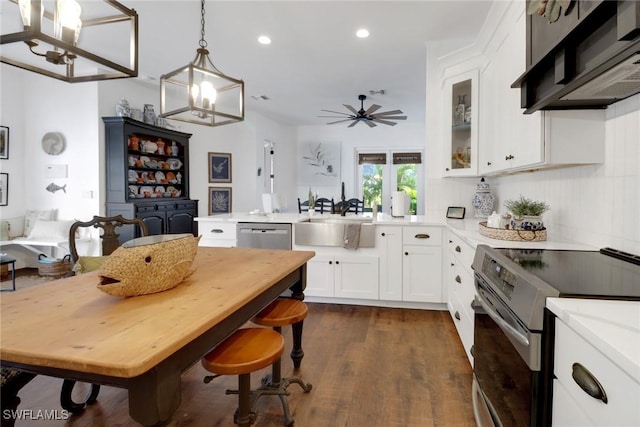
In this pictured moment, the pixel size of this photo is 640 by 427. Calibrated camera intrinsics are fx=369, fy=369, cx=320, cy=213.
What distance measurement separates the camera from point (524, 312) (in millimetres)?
1115

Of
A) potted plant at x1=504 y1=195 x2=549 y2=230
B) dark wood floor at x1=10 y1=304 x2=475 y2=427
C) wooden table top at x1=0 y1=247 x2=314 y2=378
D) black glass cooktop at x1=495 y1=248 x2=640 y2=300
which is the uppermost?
potted plant at x1=504 y1=195 x2=549 y2=230

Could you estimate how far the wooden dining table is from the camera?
87 centimetres

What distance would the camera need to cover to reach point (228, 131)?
7.20 meters

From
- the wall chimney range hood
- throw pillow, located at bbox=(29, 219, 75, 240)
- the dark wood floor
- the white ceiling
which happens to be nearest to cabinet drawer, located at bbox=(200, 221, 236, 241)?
the dark wood floor

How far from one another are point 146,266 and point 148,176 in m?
4.93

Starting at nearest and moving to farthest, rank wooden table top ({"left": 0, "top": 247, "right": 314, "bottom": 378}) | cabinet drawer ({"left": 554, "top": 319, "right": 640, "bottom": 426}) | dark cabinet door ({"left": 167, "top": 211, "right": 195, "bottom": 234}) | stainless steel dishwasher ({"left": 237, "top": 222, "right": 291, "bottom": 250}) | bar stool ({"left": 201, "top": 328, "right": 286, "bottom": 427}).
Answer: cabinet drawer ({"left": 554, "top": 319, "right": 640, "bottom": 426})
wooden table top ({"left": 0, "top": 247, "right": 314, "bottom": 378})
bar stool ({"left": 201, "top": 328, "right": 286, "bottom": 427})
stainless steel dishwasher ({"left": 237, "top": 222, "right": 291, "bottom": 250})
dark cabinet door ({"left": 167, "top": 211, "right": 195, "bottom": 234})

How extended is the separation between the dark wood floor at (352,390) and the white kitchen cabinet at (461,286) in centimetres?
21

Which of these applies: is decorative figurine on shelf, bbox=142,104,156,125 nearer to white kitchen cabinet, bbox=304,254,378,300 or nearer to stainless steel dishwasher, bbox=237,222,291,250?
stainless steel dishwasher, bbox=237,222,291,250

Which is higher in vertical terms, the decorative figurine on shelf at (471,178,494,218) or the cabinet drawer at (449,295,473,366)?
the decorative figurine on shelf at (471,178,494,218)

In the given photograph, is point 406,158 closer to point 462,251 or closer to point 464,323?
point 462,251

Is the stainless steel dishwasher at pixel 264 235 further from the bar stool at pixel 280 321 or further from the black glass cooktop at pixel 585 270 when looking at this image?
the black glass cooktop at pixel 585 270

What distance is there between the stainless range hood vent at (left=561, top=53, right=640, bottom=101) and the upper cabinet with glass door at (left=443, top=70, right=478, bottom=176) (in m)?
1.50

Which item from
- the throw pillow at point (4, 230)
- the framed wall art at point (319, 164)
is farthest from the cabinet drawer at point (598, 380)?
the framed wall art at point (319, 164)

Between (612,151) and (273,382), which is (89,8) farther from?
(612,151)
